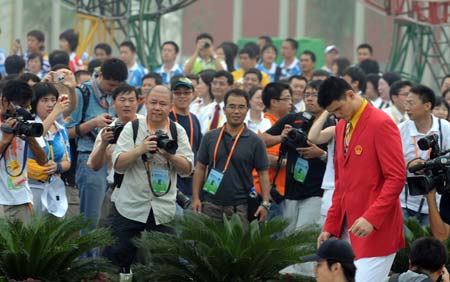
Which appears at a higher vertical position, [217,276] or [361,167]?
[361,167]

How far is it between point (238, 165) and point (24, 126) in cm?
251

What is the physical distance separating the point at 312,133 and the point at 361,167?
319cm

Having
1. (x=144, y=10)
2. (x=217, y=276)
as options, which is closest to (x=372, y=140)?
(x=217, y=276)

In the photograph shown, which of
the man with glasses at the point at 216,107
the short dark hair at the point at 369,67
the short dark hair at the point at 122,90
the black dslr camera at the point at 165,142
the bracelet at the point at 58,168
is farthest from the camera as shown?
the short dark hair at the point at 369,67

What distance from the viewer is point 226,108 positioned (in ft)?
44.4

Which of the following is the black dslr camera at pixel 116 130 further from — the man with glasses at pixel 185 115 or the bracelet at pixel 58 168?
the man with glasses at pixel 185 115

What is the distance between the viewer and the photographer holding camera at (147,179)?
471 inches

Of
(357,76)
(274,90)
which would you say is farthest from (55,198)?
(357,76)

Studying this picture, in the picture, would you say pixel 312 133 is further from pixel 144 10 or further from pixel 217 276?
pixel 144 10

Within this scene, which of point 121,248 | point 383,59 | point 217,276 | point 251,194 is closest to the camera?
point 217,276

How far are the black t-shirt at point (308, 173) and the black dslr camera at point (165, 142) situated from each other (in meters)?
2.20

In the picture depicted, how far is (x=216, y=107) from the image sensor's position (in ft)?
54.1

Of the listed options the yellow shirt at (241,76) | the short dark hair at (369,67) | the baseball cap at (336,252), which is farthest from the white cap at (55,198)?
the short dark hair at (369,67)

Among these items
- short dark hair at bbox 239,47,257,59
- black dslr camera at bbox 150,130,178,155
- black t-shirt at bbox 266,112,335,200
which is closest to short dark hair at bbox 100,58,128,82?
black t-shirt at bbox 266,112,335,200
